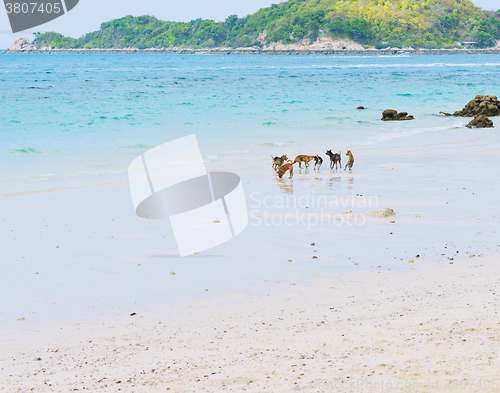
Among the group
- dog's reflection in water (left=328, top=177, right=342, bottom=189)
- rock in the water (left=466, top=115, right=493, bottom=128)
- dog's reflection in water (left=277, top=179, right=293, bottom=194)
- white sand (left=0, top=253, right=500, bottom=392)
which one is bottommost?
rock in the water (left=466, top=115, right=493, bottom=128)

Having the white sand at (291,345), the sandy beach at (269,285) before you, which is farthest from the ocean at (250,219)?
the white sand at (291,345)

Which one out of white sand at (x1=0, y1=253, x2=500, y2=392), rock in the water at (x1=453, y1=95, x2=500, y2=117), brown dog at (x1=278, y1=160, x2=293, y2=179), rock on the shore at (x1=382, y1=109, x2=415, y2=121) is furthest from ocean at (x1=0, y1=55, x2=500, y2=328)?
rock in the water at (x1=453, y1=95, x2=500, y2=117)

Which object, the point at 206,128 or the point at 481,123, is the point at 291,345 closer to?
the point at 206,128

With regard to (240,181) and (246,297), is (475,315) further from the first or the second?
(240,181)

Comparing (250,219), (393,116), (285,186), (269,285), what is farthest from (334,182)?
(393,116)

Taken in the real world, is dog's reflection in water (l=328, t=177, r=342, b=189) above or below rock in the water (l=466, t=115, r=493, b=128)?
above

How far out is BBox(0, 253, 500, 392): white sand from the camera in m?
3.60

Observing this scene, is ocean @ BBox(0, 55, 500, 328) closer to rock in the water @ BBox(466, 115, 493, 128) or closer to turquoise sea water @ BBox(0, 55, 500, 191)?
turquoise sea water @ BBox(0, 55, 500, 191)

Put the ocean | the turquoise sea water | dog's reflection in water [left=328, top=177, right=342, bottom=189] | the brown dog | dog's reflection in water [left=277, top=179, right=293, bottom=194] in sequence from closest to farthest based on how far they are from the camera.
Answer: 1. the ocean
2. dog's reflection in water [left=277, top=179, right=293, bottom=194]
3. dog's reflection in water [left=328, top=177, right=342, bottom=189]
4. the brown dog
5. the turquoise sea water

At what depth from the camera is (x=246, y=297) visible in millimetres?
5293

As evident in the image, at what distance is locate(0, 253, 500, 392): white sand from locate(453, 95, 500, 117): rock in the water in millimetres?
21006

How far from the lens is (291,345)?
4168 millimetres

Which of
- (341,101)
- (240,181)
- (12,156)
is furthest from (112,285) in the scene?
(341,101)

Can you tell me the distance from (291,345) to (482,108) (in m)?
23.2
